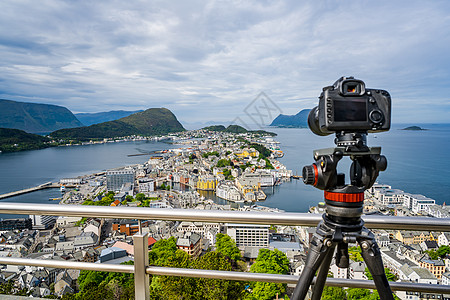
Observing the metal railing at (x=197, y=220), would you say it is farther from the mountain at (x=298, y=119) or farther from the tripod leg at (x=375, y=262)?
the mountain at (x=298, y=119)

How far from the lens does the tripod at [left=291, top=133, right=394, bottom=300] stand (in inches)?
22.3

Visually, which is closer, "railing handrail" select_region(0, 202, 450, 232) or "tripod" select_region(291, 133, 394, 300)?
"tripod" select_region(291, 133, 394, 300)

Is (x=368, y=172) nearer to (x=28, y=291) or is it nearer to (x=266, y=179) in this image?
(x=28, y=291)

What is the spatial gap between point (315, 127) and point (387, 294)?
0.45m

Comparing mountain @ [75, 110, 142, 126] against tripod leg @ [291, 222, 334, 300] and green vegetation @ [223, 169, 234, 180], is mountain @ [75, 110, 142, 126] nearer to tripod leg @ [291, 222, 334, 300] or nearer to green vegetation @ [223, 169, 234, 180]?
green vegetation @ [223, 169, 234, 180]

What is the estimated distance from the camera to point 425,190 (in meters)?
10.6

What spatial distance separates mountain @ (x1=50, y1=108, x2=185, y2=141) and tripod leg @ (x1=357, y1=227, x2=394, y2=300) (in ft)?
143

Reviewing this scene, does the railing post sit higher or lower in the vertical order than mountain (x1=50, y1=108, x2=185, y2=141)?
lower

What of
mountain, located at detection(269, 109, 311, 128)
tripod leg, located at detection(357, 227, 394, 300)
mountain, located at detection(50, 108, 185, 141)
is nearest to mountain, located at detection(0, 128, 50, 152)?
mountain, located at detection(50, 108, 185, 141)

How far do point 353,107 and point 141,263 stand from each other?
0.92 metres

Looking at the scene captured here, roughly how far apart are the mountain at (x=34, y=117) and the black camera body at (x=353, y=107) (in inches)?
1747

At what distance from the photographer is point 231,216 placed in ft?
2.80

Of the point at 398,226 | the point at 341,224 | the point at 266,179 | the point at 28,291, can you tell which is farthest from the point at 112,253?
the point at 266,179

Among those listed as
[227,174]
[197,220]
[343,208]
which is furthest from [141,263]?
[227,174]
